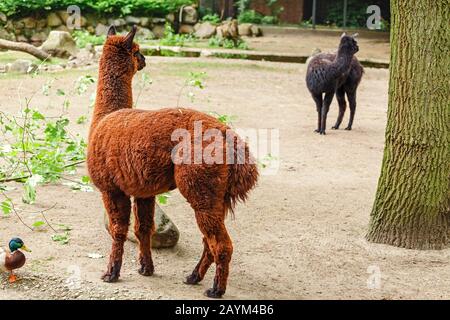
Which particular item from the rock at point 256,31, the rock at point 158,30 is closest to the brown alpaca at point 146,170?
the rock at point 158,30

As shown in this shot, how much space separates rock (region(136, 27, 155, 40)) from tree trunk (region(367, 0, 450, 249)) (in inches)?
557

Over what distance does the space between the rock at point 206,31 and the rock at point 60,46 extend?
194 inches

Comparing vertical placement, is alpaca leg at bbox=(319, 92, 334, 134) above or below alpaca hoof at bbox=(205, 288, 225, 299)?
above

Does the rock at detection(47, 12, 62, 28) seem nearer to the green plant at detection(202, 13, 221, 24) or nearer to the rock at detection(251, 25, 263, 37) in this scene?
the green plant at detection(202, 13, 221, 24)

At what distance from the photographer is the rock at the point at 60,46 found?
16.8 meters

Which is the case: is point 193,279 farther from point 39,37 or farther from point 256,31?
point 256,31

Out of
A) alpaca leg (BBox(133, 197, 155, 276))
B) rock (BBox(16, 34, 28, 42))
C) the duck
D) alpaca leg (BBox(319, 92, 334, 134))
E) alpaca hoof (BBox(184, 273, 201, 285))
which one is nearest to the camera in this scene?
the duck

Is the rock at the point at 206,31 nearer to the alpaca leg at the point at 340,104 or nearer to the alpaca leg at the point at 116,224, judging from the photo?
the alpaca leg at the point at 340,104

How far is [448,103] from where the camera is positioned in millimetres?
6625

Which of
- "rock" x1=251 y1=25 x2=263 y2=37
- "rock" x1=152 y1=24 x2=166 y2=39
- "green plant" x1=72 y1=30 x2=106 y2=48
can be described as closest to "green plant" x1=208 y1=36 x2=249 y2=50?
"rock" x1=152 y1=24 x2=166 y2=39

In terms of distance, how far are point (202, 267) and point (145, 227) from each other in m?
0.53

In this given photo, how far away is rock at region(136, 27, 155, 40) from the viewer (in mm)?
20297

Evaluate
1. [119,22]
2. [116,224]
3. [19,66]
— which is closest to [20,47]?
[19,66]

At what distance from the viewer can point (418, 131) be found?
21.7ft
